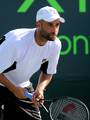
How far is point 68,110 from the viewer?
15.7ft

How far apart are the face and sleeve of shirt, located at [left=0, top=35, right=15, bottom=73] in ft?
0.91

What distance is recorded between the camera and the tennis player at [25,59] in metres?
4.43

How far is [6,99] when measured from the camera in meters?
4.70

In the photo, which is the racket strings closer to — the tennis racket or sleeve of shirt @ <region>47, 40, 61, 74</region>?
the tennis racket

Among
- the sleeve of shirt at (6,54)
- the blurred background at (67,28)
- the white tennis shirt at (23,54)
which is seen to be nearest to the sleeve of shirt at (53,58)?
the white tennis shirt at (23,54)

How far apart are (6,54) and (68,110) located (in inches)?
31.6

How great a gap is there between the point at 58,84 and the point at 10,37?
2161mm

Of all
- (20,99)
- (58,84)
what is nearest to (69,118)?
(20,99)

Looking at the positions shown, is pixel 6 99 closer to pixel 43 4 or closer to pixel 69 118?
pixel 69 118

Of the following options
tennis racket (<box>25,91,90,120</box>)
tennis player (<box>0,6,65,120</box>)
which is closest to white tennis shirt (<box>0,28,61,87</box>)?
tennis player (<box>0,6,65,120</box>)

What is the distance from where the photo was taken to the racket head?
4.73 m

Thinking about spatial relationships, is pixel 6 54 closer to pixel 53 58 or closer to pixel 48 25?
pixel 48 25

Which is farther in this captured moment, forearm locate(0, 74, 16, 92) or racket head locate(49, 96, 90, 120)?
racket head locate(49, 96, 90, 120)

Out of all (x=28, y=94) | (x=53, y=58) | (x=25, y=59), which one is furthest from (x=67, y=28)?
(x=28, y=94)
